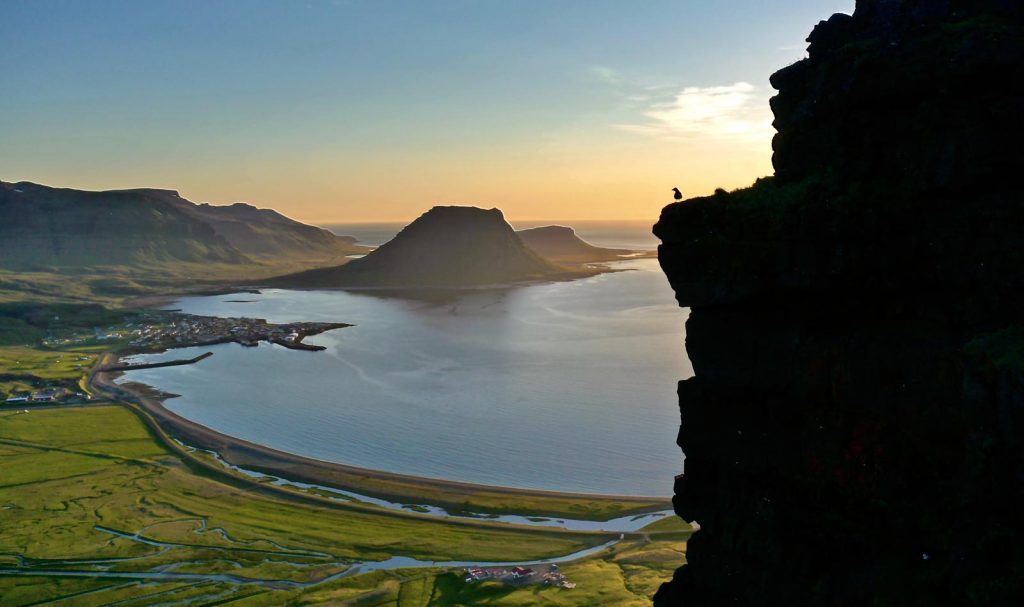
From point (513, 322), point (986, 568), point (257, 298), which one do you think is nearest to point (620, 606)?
point (986, 568)

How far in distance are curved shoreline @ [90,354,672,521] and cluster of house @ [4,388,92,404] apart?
21491 millimetres

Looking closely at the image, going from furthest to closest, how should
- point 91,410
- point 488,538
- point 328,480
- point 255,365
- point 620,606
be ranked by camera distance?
point 255,365
point 91,410
point 328,480
point 488,538
point 620,606

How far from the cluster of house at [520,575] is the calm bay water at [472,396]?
609 inches

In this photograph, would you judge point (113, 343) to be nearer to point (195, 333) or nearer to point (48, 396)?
point (195, 333)

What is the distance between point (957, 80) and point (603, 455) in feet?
165

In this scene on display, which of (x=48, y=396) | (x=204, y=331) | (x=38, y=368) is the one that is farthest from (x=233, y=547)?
(x=204, y=331)

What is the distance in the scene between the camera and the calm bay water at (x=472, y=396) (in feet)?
208

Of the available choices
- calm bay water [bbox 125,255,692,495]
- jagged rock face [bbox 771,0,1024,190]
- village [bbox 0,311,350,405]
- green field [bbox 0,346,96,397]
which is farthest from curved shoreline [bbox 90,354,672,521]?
jagged rock face [bbox 771,0,1024,190]

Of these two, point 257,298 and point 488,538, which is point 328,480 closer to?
point 488,538

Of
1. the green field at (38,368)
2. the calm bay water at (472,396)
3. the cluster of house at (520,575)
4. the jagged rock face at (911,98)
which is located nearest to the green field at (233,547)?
the cluster of house at (520,575)

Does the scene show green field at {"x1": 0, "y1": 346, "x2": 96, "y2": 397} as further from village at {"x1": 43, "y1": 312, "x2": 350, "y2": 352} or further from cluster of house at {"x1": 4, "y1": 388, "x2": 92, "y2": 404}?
village at {"x1": 43, "y1": 312, "x2": 350, "y2": 352}

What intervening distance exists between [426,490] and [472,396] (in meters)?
27.9

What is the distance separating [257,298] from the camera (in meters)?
192

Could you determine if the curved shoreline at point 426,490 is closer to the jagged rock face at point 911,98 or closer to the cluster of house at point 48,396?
the cluster of house at point 48,396
